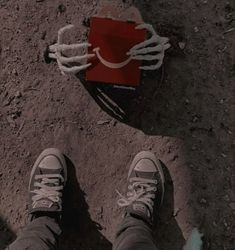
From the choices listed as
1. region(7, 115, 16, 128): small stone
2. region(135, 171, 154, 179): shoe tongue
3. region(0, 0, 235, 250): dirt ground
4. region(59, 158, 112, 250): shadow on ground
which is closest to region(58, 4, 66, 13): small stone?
region(0, 0, 235, 250): dirt ground

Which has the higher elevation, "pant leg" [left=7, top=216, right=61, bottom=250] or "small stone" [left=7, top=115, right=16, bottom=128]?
"small stone" [left=7, top=115, right=16, bottom=128]

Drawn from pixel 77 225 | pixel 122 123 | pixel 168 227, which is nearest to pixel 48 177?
pixel 77 225

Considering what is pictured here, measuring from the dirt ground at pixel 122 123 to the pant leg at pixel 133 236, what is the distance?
0.37ft

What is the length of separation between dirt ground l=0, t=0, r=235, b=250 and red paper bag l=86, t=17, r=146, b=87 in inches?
5.3

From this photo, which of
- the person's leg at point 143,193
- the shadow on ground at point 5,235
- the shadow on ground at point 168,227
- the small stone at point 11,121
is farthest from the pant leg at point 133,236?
the small stone at point 11,121

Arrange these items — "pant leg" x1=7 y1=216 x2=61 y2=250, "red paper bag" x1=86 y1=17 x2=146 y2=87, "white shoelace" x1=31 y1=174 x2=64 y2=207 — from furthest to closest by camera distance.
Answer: "white shoelace" x1=31 y1=174 x2=64 y2=207, "red paper bag" x1=86 y1=17 x2=146 y2=87, "pant leg" x1=7 y1=216 x2=61 y2=250

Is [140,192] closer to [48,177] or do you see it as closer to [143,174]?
[143,174]

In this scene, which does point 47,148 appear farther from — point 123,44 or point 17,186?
point 123,44

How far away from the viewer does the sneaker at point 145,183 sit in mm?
2145

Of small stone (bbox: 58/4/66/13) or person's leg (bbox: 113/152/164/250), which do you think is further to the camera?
small stone (bbox: 58/4/66/13)

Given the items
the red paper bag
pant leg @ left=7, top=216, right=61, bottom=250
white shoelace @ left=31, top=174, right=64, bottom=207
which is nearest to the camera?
pant leg @ left=7, top=216, right=61, bottom=250

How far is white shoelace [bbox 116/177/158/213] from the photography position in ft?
7.04

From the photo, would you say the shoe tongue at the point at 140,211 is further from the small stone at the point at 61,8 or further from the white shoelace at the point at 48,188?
the small stone at the point at 61,8

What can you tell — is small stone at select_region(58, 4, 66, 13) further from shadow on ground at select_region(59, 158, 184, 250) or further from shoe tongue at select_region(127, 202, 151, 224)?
shoe tongue at select_region(127, 202, 151, 224)
